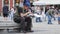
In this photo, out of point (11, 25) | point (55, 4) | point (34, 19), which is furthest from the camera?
point (55, 4)

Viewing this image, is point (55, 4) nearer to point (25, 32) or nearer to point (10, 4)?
point (10, 4)

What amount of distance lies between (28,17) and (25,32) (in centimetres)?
102

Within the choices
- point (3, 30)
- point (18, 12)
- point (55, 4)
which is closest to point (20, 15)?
point (18, 12)

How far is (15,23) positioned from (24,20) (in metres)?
0.62

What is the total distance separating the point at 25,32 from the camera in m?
17.7

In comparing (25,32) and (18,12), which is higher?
(18,12)

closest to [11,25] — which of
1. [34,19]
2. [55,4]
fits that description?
[34,19]

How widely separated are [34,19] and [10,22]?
36.4ft

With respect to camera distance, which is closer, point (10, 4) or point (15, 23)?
point (15, 23)

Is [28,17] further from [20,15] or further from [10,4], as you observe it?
[10,4]

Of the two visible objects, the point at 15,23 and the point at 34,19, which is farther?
the point at 34,19

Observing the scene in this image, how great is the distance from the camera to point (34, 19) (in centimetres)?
2856

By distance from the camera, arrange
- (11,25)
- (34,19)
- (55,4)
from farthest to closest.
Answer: (55,4) < (34,19) < (11,25)

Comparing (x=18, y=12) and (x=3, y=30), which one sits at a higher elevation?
(x=18, y=12)
